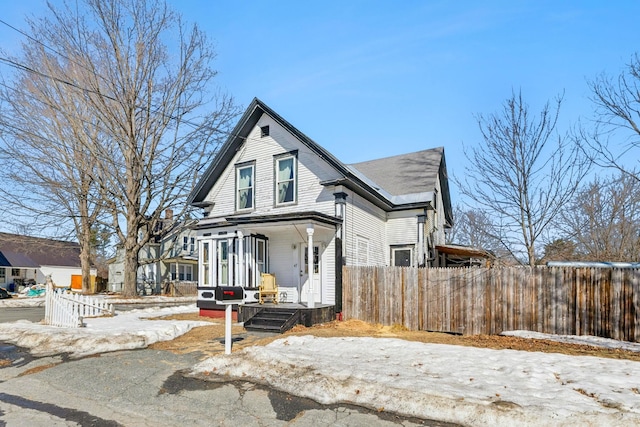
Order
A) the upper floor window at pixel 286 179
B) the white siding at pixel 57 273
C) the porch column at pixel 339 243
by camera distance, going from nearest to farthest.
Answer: the porch column at pixel 339 243
the upper floor window at pixel 286 179
the white siding at pixel 57 273

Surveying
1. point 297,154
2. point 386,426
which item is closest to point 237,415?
point 386,426

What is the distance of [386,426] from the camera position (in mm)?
4988

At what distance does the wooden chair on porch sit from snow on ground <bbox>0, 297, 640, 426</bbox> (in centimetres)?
480

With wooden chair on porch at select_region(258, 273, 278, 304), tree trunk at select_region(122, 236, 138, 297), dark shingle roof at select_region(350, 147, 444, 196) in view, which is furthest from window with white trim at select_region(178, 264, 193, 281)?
wooden chair on porch at select_region(258, 273, 278, 304)

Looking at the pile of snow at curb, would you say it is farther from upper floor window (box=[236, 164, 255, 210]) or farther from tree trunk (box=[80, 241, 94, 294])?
tree trunk (box=[80, 241, 94, 294])

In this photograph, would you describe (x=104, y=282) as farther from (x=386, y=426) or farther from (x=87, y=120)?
(x=386, y=426)

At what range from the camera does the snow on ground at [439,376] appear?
5.03 m

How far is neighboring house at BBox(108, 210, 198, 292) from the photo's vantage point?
37000 mm

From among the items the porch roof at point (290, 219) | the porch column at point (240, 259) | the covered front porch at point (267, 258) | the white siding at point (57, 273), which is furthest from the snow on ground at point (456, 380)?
the white siding at point (57, 273)

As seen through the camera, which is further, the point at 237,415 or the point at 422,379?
the point at 422,379

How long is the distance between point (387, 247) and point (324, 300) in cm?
460

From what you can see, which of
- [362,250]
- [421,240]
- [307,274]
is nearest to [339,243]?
[362,250]

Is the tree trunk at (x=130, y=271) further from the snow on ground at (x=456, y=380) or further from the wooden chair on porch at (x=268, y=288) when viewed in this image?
the snow on ground at (x=456, y=380)

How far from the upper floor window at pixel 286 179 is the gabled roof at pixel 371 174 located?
1.01m
